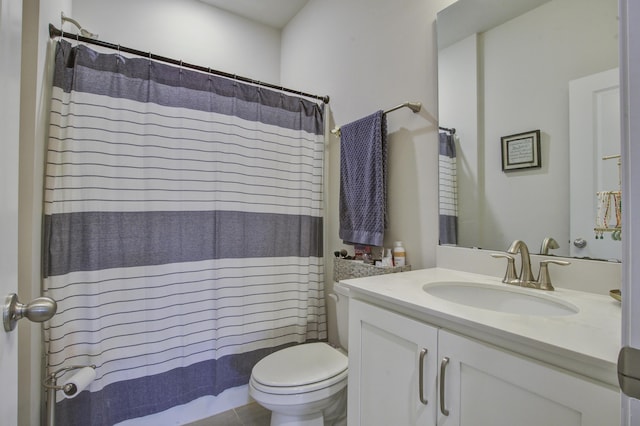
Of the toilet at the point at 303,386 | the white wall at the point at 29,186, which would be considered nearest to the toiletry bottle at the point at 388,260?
the toilet at the point at 303,386

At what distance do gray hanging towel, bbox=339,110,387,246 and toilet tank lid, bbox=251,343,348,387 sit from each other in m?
0.62

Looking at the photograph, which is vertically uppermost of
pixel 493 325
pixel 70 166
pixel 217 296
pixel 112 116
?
pixel 112 116

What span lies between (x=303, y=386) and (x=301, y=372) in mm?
92

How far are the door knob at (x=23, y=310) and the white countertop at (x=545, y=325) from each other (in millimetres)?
827

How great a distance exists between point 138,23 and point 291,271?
208 cm

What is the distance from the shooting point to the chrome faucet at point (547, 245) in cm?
103

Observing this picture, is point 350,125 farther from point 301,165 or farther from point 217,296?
point 217,296

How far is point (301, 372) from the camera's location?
1.37 meters

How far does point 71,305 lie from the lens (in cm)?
135

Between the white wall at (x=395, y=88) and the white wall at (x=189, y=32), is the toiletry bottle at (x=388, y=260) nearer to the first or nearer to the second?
the white wall at (x=395, y=88)

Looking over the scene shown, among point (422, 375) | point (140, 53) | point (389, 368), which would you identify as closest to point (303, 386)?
point (389, 368)

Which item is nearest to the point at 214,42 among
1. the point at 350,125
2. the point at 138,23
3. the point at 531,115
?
the point at 138,23

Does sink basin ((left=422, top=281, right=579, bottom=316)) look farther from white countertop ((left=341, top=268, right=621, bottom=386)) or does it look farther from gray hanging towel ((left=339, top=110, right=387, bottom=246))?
gray hanging towel ((left=339, top=110, right=387, bottom=246))

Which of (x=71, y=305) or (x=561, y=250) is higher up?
(x=561, y=250)
